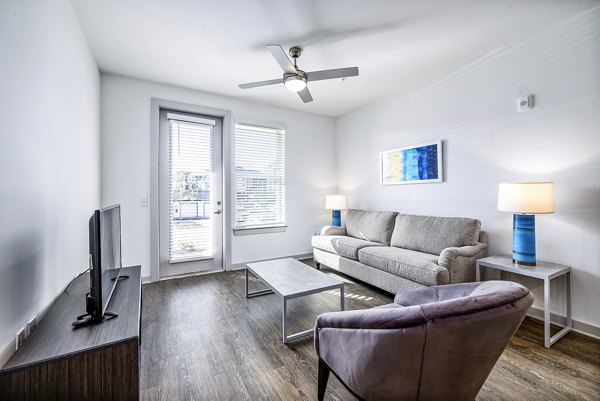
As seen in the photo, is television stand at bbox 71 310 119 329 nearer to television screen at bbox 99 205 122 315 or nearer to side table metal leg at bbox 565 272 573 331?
television screen at bbox 99 205 122 315

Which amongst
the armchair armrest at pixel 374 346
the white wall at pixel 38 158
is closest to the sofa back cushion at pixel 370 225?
the armchair armrest at pixel 374 346

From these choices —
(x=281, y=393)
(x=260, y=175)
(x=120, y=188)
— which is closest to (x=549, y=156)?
(x=281, y=393)

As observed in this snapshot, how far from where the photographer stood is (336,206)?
447 centimetres

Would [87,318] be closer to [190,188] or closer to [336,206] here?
[190,188]

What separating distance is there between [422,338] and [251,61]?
9.82 ft

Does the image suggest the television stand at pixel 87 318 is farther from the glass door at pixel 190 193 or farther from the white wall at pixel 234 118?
the glass door at pixel 190 193

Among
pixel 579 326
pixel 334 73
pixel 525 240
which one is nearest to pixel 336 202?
pixel 334 73

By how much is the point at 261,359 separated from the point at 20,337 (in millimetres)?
1306

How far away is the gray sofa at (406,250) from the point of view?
2537mm

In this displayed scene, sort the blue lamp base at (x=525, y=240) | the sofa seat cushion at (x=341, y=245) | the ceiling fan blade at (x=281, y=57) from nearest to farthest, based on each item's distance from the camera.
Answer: the ceiling fan blade at (x=281, y=57) → the blue lamp base at (x=525, y=240) → the sofa seat cushion at (x=341, y=245)

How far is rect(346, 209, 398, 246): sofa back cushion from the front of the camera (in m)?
3.68

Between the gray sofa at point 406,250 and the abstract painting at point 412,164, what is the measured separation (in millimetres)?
529

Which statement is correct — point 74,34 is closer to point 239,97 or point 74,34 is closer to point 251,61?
point 251,61

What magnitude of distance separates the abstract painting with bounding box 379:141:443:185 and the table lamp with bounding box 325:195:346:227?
75 centimetres
